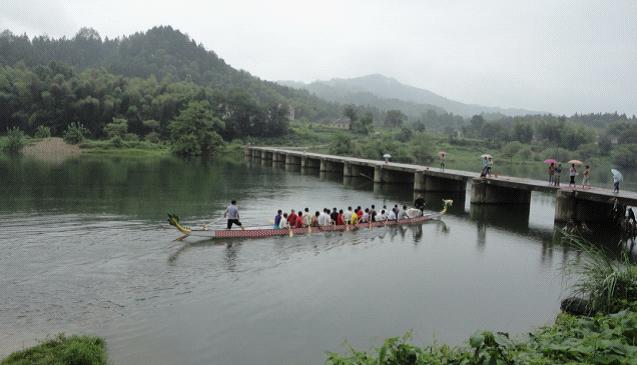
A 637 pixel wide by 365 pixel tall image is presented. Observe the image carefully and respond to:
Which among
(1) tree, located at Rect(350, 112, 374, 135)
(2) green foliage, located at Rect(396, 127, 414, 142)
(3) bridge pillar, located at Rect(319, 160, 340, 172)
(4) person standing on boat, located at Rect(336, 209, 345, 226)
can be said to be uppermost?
(1) tree, located at Rect(350, 112, 374, 135)

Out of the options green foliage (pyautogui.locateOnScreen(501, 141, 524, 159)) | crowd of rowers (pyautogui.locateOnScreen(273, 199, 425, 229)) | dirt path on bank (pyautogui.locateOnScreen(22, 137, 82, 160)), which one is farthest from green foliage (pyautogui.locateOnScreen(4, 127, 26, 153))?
green foliage (pyautogui.locateOnScreen(501, 141, 524, 159))

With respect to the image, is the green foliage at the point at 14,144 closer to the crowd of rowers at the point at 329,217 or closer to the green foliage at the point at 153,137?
the green foliage at the point at 153,137

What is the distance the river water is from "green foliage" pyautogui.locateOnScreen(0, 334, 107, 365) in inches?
20.6

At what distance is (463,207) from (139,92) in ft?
342

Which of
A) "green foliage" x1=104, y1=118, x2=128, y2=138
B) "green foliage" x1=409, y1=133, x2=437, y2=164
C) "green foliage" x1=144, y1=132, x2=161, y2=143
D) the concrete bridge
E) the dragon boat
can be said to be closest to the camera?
the dragon boat

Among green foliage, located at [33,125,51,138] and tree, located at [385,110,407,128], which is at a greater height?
tree, located at [385,110,407,128]

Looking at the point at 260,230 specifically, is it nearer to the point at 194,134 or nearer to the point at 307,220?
the point at 307,220

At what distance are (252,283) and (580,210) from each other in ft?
81.5

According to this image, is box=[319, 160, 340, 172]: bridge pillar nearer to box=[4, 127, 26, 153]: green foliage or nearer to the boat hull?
the boat hull

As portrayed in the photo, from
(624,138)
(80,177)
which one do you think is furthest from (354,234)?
(624,138)

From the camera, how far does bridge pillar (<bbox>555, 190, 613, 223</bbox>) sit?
3253 cm

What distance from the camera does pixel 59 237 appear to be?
2322 cm

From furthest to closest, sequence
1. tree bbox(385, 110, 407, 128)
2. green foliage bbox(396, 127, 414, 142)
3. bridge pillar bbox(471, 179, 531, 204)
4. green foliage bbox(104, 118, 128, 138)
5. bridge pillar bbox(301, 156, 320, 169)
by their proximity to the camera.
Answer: tree bbox(385, 110, 407, 128) < green foliage bbox(396, 127, 414, 142) < green foliage bbox(104, 118, 128, 138) < bridge pillar bbox(301, 156, 320, 169) < bridge pillar bbox(471, 179, 531, 204)

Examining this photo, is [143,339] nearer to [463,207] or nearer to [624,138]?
[463,207]
